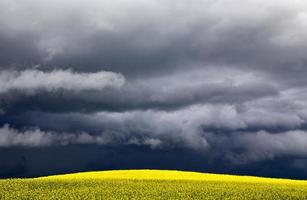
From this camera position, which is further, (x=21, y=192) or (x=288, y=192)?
(x=288, y=192)

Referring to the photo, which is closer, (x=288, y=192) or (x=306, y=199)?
(x=306, y=199)

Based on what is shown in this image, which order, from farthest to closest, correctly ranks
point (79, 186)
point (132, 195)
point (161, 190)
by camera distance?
point (79, 186)
point (161, 190)
point (132, 195)

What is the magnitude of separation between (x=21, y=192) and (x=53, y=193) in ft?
9.25

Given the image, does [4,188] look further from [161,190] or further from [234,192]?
[234,192]

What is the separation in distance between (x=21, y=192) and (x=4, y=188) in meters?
3.67

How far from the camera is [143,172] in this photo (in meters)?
65.5

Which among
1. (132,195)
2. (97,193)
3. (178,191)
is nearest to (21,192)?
(97,193)

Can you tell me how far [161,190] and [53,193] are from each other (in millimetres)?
9150

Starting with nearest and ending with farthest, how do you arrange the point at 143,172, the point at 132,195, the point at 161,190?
1. the point at 132,195
2. the point at 161,190
3. the point at 143,172

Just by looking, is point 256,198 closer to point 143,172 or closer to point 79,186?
point 79,186

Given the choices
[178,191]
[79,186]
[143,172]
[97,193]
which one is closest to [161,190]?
[178,191]

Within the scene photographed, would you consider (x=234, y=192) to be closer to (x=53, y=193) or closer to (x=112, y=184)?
(x=112, y=184)

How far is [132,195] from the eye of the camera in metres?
39.8

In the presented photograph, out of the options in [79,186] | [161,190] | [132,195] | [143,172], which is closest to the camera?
[132,195]
